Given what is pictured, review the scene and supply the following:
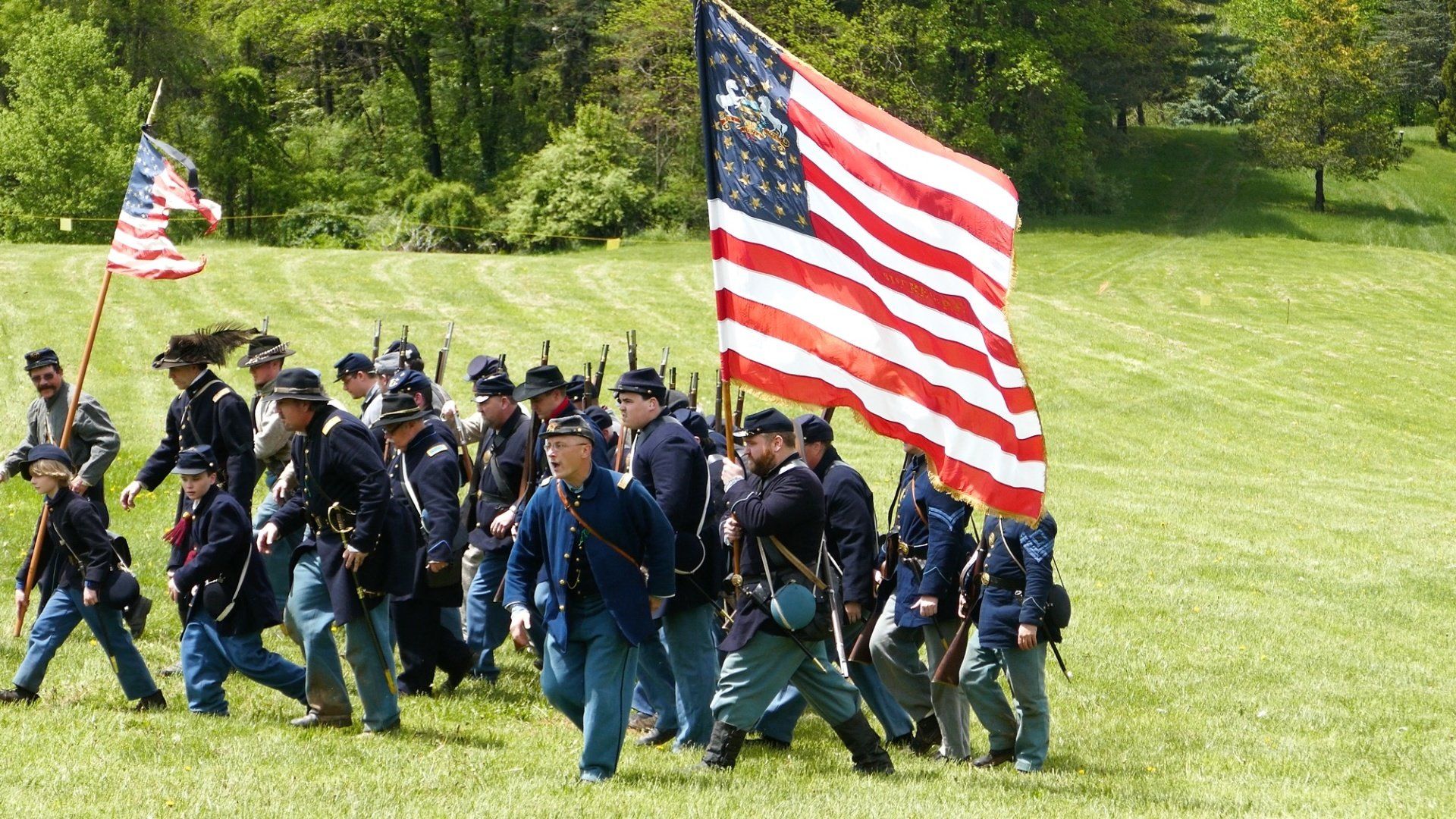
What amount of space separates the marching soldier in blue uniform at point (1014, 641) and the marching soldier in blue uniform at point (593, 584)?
1.91m

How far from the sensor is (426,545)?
392 inches

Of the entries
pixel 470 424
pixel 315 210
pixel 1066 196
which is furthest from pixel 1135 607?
pixel 1066 196

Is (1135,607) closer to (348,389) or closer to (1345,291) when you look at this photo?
(348,389)

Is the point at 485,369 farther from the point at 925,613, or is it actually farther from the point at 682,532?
the point at 925,613

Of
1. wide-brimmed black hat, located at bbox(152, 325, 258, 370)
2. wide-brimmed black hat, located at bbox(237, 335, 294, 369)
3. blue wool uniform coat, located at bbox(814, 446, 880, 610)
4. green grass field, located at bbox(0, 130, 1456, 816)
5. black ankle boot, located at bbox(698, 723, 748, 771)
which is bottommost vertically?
green grass field, located at bbox(0, 130, 1456, 816)

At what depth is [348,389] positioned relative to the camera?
37.9 ft

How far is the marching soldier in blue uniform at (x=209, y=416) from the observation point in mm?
10756

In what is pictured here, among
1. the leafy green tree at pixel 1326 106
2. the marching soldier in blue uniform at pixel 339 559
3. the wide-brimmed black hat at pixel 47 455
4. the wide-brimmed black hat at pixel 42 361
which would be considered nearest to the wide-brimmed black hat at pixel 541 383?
the marching soldier in blue uniform at pixel 339 559

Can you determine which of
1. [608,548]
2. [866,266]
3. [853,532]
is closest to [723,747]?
[608,548]

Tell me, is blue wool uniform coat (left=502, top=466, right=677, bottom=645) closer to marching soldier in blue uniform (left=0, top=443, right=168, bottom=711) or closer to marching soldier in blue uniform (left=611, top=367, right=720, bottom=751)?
marching soldier in blue uniform (left=611, top=367, right=720, bottom=751)

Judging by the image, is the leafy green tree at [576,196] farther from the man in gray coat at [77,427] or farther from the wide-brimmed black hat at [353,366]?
the wide-brimmed black hat at [353,366]

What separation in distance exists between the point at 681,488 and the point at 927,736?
7.28 ft

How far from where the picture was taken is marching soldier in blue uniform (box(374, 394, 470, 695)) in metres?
9.63

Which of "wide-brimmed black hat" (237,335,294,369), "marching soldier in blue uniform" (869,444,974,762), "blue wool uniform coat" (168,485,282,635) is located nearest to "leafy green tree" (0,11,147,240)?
"wide-brimmed black hat" (237,335,294,369)
